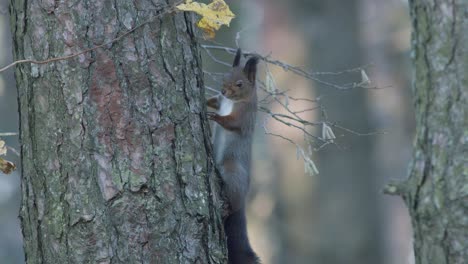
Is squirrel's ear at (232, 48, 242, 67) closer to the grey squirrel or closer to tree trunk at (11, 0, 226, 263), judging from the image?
the grey squirrel

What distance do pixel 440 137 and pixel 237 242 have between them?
195cm

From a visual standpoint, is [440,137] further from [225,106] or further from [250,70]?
[225,106]

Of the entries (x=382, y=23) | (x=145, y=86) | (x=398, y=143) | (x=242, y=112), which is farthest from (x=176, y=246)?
(x=398, y=143)

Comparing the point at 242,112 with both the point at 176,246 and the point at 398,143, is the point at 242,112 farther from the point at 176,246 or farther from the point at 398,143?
the point at 398,143

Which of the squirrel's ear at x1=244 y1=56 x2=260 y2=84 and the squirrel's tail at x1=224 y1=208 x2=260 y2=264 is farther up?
the squirrel's ear at x1=244 y1=56 x2=260 y2=84

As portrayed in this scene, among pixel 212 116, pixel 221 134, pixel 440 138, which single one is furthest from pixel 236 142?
pixel 440 138

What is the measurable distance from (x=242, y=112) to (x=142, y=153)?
5.70 feet

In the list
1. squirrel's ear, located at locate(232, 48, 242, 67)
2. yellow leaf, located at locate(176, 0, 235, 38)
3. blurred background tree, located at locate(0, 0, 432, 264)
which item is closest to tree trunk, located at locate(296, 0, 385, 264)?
blurred background tree, located at locate(0, 0, 432, 264)

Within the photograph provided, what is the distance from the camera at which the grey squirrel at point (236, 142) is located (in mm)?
4188

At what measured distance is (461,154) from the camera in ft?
7.67

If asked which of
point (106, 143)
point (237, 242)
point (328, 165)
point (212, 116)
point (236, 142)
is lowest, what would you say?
point (237, 242)

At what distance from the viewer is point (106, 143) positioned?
10.7 feet

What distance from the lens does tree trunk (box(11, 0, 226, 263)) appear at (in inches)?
128

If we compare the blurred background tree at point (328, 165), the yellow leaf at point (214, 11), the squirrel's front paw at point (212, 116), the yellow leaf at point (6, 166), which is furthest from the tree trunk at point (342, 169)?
the yellow leaf at point (6, 166)
